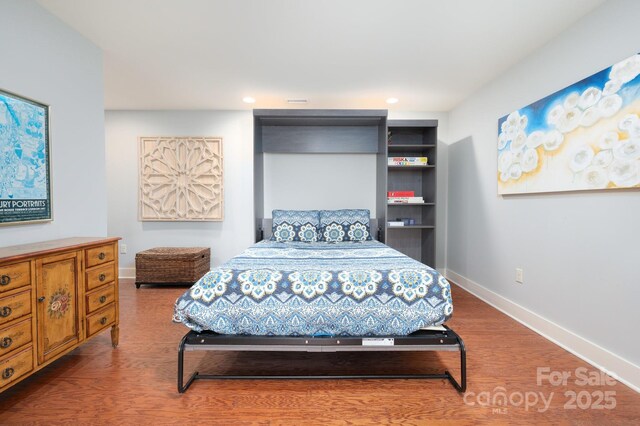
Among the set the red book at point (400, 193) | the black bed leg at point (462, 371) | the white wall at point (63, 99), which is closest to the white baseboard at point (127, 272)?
the white wall at point (63, 99)

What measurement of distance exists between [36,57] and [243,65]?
1.51 m

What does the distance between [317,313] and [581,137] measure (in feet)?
→ 7.26

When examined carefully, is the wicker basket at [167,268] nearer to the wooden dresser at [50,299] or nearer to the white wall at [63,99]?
the white wall at [63,99]

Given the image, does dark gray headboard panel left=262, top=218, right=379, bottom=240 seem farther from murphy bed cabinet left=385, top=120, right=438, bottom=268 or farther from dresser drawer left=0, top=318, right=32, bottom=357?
dresser drawer left=0, top=318, right=32, bottom=357

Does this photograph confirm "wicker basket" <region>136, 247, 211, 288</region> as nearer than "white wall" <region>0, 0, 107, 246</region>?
No

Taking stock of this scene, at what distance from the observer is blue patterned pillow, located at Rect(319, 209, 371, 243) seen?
3629 mm

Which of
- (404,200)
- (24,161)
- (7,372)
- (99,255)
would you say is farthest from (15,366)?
(404,200)

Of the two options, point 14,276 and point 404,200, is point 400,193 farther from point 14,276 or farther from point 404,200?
point 14,276

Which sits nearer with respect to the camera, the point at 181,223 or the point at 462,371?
the point at 462,371

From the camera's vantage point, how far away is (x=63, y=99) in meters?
2.27

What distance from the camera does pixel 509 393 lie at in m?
1.74

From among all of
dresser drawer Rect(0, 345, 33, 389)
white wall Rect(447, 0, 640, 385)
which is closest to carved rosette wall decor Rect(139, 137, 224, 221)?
dresser drawer Rect(0, 345, 33, 389)

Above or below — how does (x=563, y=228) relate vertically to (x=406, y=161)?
below

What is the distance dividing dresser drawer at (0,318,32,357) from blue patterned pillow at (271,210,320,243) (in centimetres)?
228
